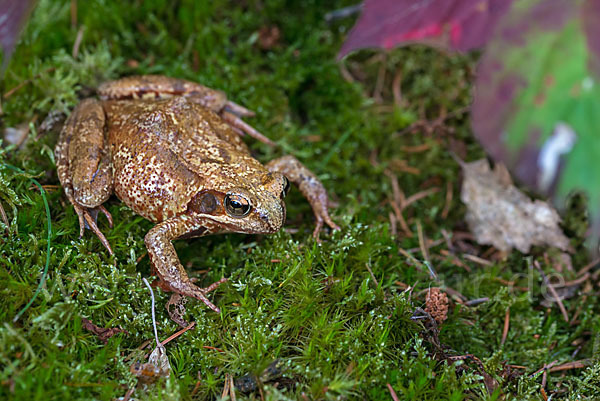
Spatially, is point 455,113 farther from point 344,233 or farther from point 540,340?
point 540,340

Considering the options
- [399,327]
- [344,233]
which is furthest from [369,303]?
[344,233]

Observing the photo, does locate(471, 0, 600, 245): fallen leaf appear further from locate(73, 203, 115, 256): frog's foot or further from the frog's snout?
locate(73, 203, 115, 256): frog's foot

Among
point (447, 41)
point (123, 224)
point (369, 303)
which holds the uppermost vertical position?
point (447, 41)

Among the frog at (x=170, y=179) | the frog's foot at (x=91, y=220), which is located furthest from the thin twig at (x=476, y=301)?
the frog's foot at (x=91, y=220)

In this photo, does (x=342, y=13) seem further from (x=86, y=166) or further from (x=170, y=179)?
(x=86, y=166)

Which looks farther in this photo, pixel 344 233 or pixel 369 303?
pixel 344 233

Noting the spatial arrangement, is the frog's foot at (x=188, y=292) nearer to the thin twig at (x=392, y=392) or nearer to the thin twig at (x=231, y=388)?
the thin twig at (x=231, y=388)
